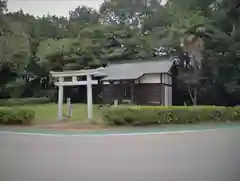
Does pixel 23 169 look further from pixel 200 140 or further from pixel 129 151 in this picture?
pixel 200 140

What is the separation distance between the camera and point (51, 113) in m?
2.44

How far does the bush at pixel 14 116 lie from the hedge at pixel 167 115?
0.69 meters

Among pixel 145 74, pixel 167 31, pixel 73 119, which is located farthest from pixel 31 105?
pixel 167 31

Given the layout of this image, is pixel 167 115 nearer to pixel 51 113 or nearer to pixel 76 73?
pixel 76 73

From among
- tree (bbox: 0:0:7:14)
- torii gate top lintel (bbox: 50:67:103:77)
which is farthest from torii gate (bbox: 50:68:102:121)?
tree (bbox: 0:0:7:14)

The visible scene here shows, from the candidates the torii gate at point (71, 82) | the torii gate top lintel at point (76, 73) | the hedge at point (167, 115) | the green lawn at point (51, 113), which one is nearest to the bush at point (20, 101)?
the green lawn at point (51, 113)

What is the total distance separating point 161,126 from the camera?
3.00 meters

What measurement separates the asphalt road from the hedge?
6.1 inches

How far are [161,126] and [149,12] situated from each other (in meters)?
1.14

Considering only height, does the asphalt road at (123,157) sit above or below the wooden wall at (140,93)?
below

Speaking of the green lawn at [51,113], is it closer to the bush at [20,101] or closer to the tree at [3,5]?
the bush at [20,101]

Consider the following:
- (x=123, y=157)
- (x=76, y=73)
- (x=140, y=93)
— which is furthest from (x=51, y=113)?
(x=140, y=93)

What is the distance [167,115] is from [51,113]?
115cm

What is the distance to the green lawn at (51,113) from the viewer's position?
231 centimetres
